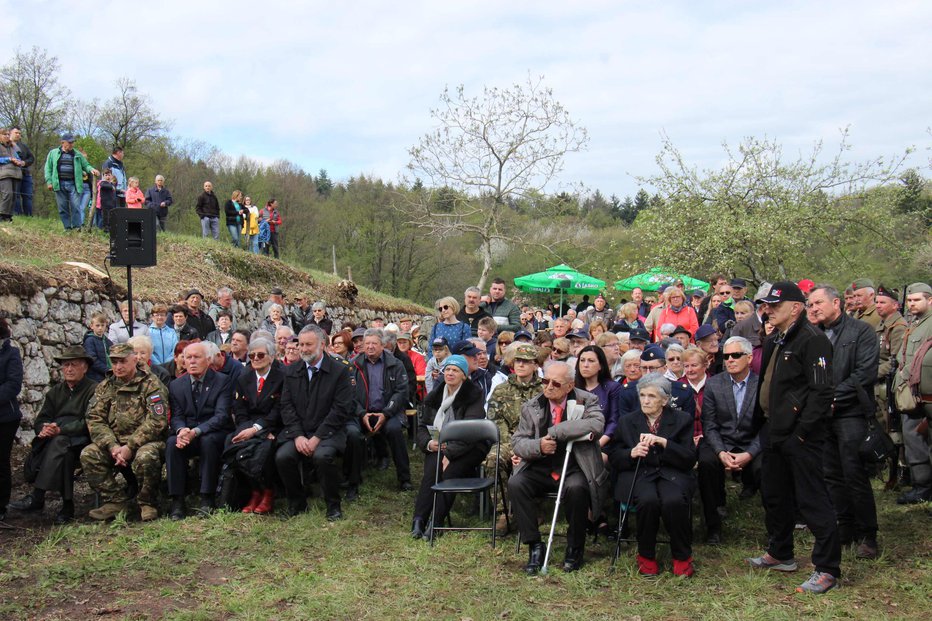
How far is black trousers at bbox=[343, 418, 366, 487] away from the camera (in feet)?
22.1

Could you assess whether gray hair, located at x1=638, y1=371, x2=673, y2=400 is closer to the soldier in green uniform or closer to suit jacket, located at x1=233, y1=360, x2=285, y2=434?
the soldier in green uniform

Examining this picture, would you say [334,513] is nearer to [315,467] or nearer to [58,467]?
[315,467]

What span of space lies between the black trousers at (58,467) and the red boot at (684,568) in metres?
4.95

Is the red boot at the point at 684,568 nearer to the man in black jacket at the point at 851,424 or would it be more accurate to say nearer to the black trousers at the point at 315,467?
the man in black jacket at the point at 851,424

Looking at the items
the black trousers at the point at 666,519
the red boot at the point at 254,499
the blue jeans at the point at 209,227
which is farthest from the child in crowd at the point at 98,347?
the blue jeans at the point at 209,227

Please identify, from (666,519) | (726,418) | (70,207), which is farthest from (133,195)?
(666,519)

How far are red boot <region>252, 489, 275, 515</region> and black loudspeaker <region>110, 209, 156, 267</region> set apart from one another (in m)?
3.58

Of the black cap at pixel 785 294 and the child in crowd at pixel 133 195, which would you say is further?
the child in crowd at pixel 133 195

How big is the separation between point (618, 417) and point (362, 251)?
35.3 meters

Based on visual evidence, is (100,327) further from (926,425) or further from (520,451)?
(926,425)

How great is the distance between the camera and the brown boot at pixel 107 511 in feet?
19.4

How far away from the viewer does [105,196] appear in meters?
13.2

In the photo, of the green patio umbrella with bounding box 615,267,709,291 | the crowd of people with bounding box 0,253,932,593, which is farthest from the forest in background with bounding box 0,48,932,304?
the crowd of people with bounding box 0,253,932,593

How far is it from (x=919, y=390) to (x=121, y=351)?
6552 millimetres
